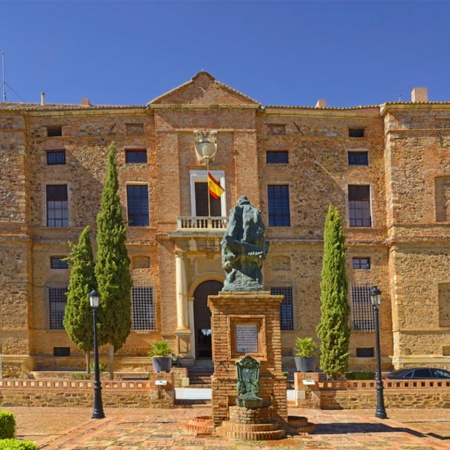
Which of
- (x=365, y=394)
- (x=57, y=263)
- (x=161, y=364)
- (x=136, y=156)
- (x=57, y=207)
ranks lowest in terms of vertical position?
(x=365, y=394)

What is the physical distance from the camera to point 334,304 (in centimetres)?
2730

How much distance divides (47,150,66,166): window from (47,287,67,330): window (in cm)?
555

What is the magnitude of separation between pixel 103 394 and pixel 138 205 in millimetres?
11432

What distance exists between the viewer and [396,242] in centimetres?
2969

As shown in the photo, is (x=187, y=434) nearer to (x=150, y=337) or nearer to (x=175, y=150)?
(x=150, y=337)

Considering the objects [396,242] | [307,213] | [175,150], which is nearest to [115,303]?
[175,150]

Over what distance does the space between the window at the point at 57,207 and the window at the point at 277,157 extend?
918 centimetres

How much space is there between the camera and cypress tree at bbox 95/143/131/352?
85.3 feet

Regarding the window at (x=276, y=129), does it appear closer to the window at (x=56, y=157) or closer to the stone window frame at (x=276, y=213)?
the stone window frame at (x=276, y=213)

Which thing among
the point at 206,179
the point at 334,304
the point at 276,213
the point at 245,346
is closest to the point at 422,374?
the point at 334,304

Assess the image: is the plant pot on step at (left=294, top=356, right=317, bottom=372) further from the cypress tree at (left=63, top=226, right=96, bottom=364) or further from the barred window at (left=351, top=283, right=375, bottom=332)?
the cypress tree at (left=63, top=226, right=96, bottom=364)

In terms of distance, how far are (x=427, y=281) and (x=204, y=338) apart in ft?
32.5

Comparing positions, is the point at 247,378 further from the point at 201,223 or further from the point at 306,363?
the point at 201,223

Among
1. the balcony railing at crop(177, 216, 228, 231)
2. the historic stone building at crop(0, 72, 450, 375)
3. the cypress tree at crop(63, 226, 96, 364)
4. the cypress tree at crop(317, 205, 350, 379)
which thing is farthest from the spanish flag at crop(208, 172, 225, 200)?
the cypress tree at crop(63, 226, 96, 364)
